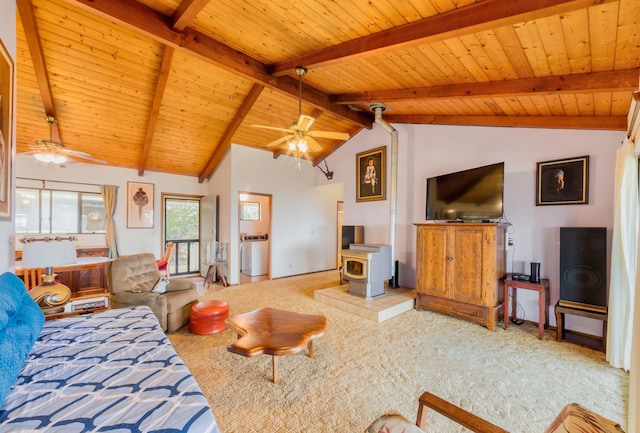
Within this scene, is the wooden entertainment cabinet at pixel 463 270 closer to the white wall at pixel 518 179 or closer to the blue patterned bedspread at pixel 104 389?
the white wall at pixel 518 179

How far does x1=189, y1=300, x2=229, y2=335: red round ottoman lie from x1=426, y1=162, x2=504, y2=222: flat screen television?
131 inches

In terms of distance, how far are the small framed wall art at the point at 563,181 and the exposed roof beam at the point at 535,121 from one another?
364mm

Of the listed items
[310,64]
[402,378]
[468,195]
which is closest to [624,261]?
[468,195]

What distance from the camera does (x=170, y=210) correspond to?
252 inches

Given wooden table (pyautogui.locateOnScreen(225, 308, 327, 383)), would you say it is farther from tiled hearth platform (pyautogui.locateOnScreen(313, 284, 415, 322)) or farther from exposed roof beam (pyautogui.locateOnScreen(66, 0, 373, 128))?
exposed roof beam (pyautogui.locateOnScreen(66, 0, 373, 128))

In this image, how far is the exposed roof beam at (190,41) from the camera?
8.14 ft

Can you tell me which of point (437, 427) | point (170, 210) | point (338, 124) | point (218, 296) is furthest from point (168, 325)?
point (338, 124)

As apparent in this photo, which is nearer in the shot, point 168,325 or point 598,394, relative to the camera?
point 598,394

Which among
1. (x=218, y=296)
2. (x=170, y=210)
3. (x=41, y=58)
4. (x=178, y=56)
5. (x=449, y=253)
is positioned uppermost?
(x=178, y=56)

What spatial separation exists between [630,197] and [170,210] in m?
7.52

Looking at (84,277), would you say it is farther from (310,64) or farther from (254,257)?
(310,64)

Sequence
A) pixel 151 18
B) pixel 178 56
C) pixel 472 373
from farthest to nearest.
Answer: pixel 178 56, pixel 151 18, pixel 472 373

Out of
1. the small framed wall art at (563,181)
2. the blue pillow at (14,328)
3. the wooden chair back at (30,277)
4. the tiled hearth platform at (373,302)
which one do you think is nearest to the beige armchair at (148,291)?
the blue pillow at (14,328)

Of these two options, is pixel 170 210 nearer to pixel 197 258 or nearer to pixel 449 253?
pixel 197 258
